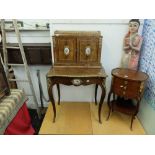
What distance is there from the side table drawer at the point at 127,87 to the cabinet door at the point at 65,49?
0.59m

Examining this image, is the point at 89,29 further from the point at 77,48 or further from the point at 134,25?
the point at 134,25

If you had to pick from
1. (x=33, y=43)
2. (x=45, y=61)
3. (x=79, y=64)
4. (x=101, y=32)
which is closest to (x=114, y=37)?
(x=101, y=32)

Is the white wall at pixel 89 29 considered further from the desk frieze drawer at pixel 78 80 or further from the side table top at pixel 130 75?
the desk frieze drawer at pixel 78 80

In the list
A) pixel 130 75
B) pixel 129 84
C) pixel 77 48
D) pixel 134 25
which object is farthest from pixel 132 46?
pixel 77 48

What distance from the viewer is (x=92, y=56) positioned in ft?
6.29

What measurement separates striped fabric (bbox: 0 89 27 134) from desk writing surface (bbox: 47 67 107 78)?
454 millimetres

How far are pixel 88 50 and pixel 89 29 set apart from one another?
0.29 meters

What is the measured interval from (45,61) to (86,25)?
29.3 inches

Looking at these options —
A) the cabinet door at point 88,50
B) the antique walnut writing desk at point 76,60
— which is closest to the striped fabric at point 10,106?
the antique walnut writing desk at point 76,60

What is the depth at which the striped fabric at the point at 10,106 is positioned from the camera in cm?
146

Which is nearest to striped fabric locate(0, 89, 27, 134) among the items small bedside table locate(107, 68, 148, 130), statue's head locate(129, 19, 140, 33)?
small bedside table locate(107, 68, 148, 130)

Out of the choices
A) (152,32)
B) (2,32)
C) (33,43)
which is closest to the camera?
(152,32)

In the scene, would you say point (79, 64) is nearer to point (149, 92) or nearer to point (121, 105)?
point (121, 105)

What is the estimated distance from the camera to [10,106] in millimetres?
1606
